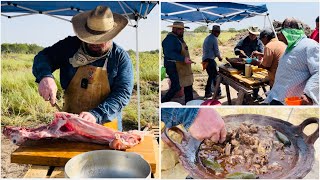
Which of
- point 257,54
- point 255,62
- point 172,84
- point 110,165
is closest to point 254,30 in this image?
point 257,54

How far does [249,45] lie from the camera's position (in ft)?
14.9

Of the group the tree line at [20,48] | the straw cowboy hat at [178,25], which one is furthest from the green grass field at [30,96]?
the straw cowboy hat at [178,25]

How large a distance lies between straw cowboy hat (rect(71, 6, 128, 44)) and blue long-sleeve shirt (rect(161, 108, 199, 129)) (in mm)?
728

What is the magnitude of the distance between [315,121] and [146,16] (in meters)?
1.60

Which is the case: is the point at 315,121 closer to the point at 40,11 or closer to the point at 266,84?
the point at 266,84

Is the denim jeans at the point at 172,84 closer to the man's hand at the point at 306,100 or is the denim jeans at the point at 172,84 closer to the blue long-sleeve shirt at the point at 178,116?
the blue long-sleeve shirt at the point at 178,116

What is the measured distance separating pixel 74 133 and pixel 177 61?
77.9 inches

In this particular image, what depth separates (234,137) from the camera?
310 centimetres

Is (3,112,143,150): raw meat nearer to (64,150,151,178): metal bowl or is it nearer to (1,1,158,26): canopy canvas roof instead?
(64,150,151,178): metal bowl

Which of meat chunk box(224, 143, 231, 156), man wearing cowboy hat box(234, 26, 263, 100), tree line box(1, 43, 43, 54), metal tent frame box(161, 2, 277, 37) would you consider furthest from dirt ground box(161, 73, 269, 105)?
tree line box(1, 43, 43, 54)

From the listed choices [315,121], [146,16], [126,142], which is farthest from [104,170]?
[315,121]

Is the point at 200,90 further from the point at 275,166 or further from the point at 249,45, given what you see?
the point at 275,166

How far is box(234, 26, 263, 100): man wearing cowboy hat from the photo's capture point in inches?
177

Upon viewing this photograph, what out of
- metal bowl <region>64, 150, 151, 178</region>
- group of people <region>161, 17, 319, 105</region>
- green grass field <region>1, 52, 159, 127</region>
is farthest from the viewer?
green grass field <region>1, 52, 159, 127</region>
